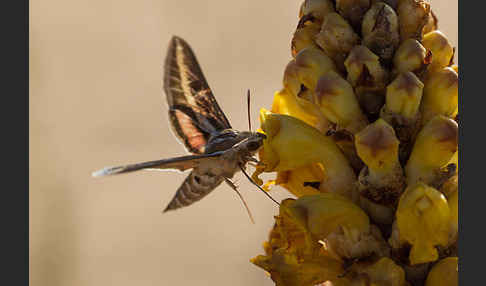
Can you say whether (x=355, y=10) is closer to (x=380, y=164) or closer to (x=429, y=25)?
(x=429, y=25)

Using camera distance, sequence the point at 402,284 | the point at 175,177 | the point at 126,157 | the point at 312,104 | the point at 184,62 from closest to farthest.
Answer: the point at 402,284
the point at 312,104
the point at 184,62
the point at 126,157
the point at 175,177

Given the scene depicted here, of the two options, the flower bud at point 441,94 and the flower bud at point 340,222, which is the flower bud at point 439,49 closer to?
the flower bud at point 441,94

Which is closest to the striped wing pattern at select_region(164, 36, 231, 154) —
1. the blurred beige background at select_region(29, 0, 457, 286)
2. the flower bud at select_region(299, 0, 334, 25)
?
the flower bud at select_region(299, 0, 334, 25)

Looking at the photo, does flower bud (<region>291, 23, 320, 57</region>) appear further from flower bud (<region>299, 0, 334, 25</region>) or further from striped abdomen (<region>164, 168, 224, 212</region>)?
striped abdomen (<region>164, 168, 224, 212</region>)

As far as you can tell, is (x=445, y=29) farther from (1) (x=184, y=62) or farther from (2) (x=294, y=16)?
(1) (x=184, y=62)

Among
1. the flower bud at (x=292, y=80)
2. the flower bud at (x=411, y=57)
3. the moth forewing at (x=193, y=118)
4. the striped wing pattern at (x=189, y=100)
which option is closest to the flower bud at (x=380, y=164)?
the flower bud at (x=411, y=57)

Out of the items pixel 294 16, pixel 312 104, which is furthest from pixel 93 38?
pixel 312 104
